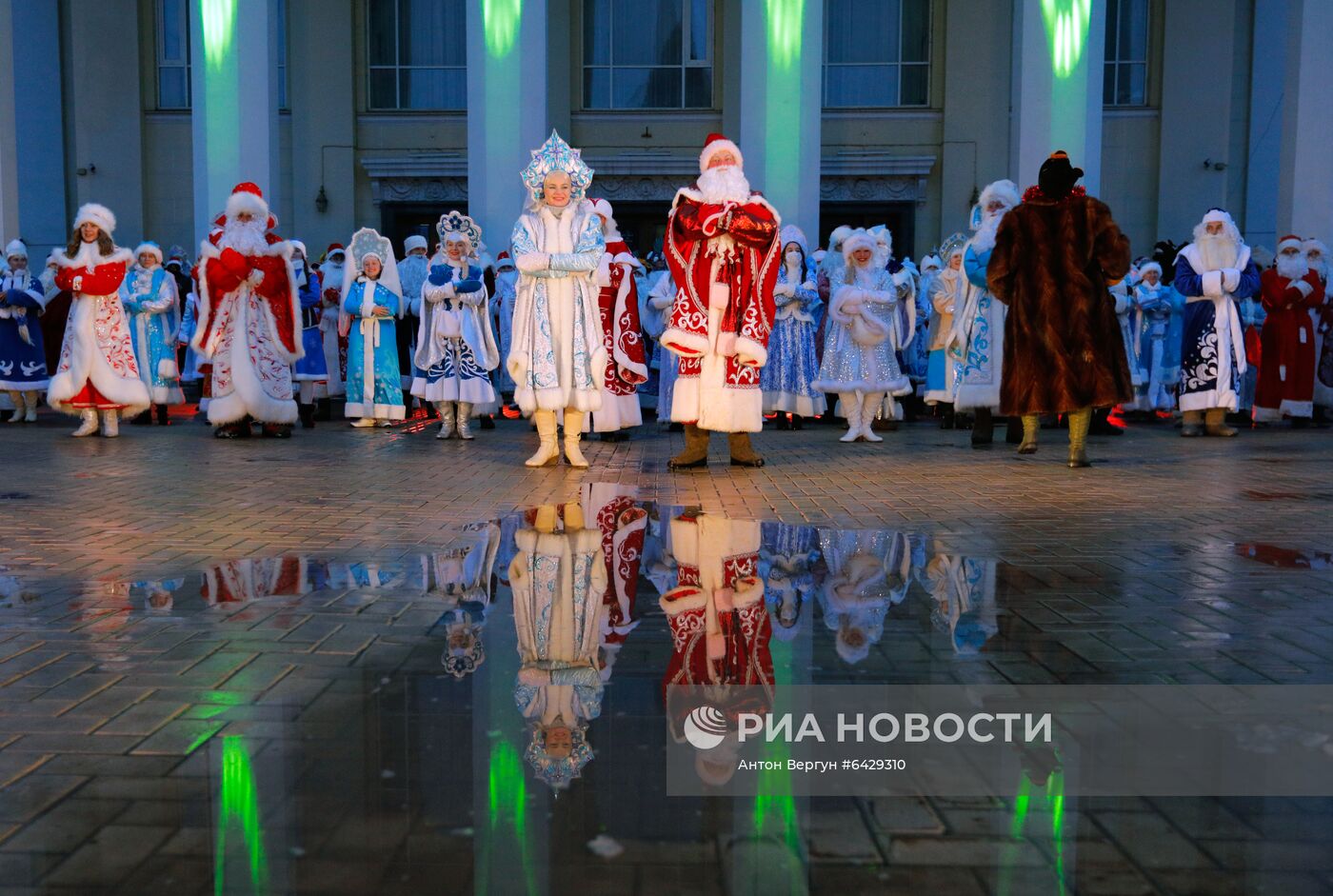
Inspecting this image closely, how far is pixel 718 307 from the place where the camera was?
916cm

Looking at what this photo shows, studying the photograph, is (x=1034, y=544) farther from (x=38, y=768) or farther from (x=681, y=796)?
(x=38, y=768)

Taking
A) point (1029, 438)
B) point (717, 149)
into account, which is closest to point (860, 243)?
point (1029, 438)

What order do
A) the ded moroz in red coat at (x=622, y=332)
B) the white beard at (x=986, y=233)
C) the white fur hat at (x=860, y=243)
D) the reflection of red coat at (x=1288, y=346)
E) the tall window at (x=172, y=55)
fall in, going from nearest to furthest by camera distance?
the white beard at (x=986, y=233) → the ded moroz in red coat at (x=622, y=332) → the white fur hat at (x=860, y=243) → the reflection of red coat at (x=1288, y=346) → the tall window at (x=172, y=55)

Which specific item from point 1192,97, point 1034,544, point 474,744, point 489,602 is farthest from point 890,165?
point 474,744

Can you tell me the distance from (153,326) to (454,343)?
12.5 ft

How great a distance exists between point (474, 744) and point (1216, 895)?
63.1 inches

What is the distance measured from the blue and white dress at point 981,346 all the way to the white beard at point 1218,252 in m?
2.54

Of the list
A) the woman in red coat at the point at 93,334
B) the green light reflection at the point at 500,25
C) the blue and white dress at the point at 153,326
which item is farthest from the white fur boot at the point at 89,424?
the green light reflection at the point at 500,25

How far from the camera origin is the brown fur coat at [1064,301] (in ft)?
31.6

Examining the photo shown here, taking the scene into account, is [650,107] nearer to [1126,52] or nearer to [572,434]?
[1126,52]

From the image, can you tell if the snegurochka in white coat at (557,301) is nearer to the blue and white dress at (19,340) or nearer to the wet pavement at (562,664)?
the wet pavement at (562,664)

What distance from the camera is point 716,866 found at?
252 centimetres

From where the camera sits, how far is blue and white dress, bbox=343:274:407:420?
1401 centimetres

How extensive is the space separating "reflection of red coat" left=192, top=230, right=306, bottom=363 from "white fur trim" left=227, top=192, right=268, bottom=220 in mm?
209
